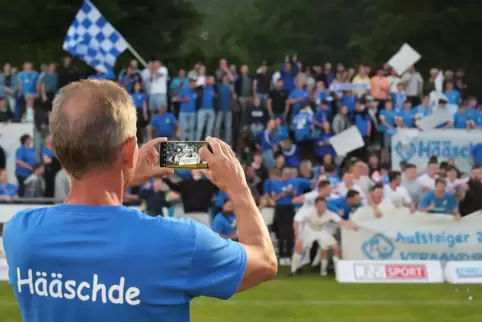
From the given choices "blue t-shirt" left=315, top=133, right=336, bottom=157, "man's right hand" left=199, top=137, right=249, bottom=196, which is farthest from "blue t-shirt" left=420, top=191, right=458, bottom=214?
"man's right hand" left=199, top=137, right=249, bottom=196

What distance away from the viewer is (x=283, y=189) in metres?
14.6

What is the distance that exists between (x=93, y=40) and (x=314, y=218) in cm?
894

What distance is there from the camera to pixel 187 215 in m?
14.3

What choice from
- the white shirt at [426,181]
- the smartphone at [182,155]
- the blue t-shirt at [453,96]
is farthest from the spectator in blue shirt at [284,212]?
the smartphone at [182,155]

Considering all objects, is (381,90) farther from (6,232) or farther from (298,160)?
(6,232)

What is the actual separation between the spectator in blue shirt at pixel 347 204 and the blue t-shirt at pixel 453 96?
6.78 meters

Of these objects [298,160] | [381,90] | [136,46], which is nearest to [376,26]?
[136,46]

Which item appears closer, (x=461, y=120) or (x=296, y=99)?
(x=461, y=120)

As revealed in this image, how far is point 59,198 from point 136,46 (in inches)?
853

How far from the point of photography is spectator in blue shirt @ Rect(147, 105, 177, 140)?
18.3 meters

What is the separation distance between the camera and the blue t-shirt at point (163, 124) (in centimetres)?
1834

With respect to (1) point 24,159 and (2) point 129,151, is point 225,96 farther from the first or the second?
(2) point 129,151

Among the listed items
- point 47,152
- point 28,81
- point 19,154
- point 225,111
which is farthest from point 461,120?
point 28,81

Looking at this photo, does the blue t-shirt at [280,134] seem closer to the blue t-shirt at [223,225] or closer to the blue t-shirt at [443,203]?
the blue t-shirt at [443,203]
